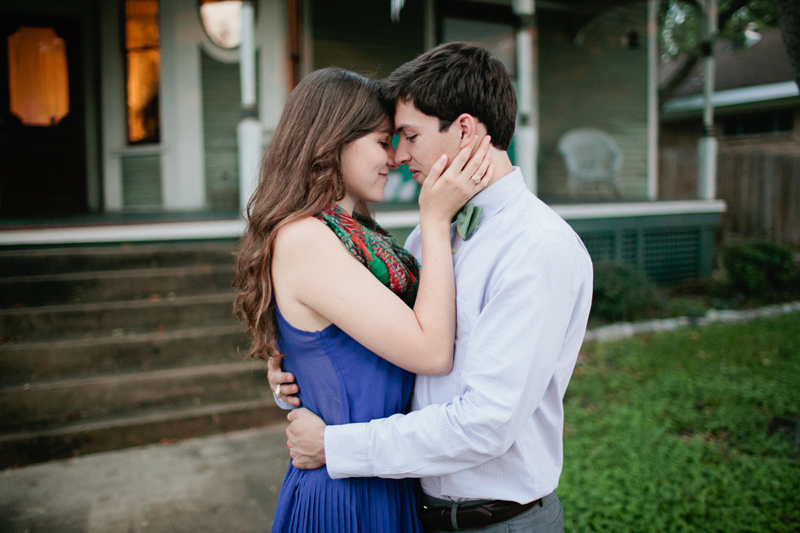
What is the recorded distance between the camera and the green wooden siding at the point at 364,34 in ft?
26.3

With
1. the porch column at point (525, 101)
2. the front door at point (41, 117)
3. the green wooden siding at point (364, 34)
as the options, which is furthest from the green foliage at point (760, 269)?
the front door at point (41, 117)

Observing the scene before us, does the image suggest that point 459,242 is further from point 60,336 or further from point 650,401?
point 60,336

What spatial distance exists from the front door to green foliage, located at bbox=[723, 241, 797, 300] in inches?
378

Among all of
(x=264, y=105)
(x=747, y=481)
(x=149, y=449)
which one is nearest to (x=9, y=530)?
(x=149, y=449)

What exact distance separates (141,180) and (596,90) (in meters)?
8.28

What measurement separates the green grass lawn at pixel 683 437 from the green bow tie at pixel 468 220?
2049mm

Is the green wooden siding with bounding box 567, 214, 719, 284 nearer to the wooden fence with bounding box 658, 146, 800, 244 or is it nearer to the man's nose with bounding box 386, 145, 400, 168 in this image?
the wooden fence with bounding box 658, 146, 800, 244

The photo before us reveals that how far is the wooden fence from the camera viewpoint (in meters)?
11.8

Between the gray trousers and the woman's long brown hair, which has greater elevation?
the woman's long brown hair

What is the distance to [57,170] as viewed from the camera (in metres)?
7.81

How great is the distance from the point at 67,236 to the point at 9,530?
298cm

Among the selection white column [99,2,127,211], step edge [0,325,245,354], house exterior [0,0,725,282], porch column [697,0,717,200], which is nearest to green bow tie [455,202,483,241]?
step edge [0,325,245,354]

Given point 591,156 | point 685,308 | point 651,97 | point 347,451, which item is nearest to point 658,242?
point 685,308

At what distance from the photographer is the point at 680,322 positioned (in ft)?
21.7
